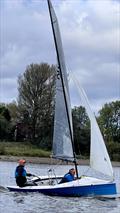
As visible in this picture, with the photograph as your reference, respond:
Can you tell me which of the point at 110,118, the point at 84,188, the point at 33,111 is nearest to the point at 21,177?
the point at 84,188

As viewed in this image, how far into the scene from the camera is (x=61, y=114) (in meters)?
31.6

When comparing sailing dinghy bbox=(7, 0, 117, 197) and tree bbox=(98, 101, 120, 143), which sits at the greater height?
tree bbox=(98, 101, 120, 143)

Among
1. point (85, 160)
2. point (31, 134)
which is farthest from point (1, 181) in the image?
point (31, 134)

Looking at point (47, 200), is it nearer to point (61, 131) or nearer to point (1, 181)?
point (61, 131)

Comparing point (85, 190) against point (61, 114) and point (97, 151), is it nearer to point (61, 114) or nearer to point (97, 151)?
point (97, 151)

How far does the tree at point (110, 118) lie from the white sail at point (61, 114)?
2806 inches

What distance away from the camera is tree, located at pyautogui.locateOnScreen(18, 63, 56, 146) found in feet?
298

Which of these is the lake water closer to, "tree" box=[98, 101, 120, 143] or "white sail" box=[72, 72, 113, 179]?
"white sail" box=[72, 72, 113, 179]

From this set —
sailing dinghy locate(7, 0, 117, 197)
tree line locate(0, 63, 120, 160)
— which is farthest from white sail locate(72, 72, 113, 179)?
tree line locate(0, 63, 120, 160)

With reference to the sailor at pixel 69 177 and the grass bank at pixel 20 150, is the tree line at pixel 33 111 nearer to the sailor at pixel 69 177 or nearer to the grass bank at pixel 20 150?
the grass bank at pixel 20 150

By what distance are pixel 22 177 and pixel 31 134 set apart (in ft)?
195

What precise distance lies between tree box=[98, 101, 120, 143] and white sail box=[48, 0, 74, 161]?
7128cm

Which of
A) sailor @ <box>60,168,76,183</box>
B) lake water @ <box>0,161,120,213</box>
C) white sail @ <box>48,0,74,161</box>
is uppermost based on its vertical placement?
white sail @ <box>48,0,74,161</box>

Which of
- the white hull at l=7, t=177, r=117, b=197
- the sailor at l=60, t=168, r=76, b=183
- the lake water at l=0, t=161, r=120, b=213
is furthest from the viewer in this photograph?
the sailor at l=60, t=168, r=76, b=183
